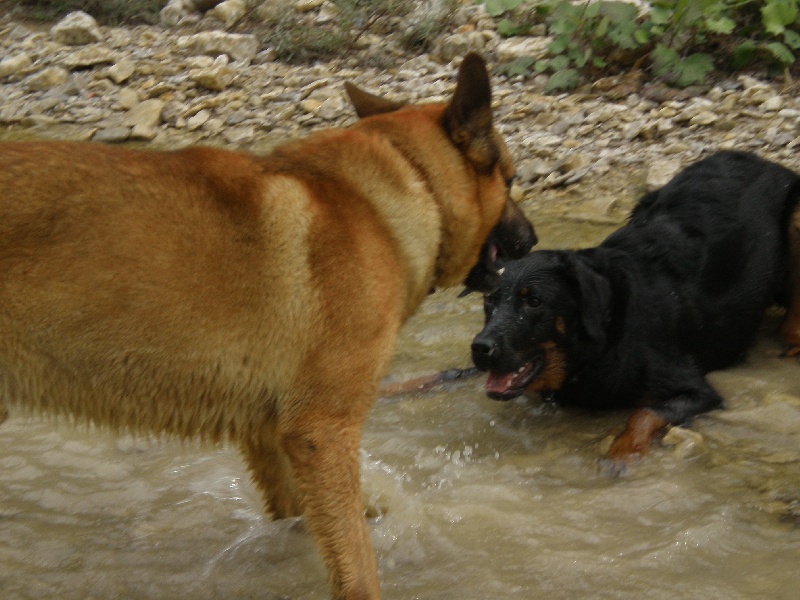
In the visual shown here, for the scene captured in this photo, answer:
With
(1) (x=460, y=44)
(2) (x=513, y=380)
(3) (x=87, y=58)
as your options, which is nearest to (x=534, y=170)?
(1) (x=460, y=44)

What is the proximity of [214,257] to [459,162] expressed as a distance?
111cm

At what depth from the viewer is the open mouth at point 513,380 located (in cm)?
413

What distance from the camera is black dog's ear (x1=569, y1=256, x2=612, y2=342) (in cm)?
405

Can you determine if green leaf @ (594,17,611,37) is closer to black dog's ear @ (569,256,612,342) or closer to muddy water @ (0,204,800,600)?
muddy water @ (0,204,800,600)

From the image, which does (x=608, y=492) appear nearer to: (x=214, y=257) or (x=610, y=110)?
(x=214, y=257)

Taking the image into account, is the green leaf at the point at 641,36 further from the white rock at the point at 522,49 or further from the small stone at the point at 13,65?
the small stone at the point at 13,65

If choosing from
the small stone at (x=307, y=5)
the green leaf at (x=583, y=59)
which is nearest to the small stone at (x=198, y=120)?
the small stone at (x=307, y=5)

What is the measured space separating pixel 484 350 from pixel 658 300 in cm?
97

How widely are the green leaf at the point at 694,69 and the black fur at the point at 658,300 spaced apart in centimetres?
334

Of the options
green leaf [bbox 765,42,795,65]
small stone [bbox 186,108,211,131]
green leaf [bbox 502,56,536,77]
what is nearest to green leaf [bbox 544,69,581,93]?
green leaf [bbox 502,56,536,77]

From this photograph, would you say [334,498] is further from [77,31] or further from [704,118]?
[77,31]

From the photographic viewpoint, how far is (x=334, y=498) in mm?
2805

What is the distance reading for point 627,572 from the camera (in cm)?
306

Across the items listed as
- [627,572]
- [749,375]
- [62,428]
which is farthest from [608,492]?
[62,428]
